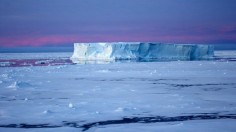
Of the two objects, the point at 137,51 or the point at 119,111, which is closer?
the point at 119,111

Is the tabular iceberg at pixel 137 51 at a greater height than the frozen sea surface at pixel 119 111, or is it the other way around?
the tabular iceberg at pixel 137 51

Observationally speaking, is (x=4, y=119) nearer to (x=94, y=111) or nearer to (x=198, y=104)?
(x=94, y=111)

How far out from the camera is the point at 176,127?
5074 millimetres

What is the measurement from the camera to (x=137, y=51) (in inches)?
1287

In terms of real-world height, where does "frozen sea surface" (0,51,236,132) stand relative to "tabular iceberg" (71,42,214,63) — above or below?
below

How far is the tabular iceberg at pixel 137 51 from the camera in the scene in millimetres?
32156

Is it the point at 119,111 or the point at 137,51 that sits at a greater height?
the point at 137,51

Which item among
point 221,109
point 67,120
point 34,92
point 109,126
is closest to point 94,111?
point 67,120

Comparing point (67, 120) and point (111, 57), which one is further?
point (111, 57)

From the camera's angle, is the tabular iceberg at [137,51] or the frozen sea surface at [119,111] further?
the tabular iceberg at [137,51]

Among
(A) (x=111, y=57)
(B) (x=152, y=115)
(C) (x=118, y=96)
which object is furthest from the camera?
(A) (x=111, y=57)

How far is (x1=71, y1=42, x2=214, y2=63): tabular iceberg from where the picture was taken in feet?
105

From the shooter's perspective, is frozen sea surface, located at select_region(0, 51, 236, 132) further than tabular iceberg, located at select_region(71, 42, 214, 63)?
No

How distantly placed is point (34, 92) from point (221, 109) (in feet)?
17.7
